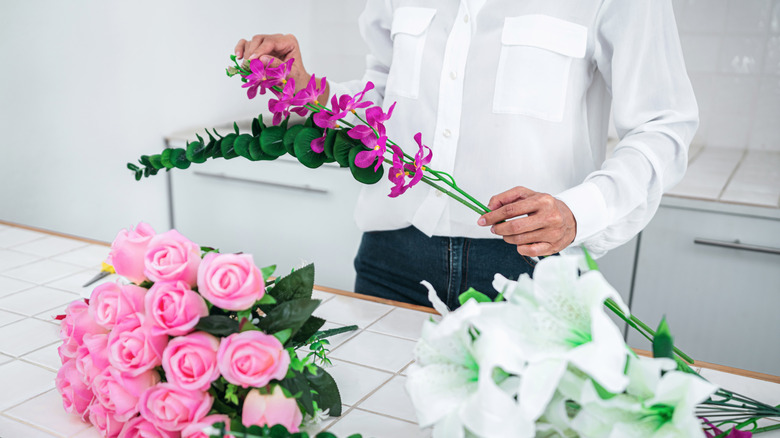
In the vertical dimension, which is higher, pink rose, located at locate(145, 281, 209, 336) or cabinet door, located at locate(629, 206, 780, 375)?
pink rose, located at locate(145, 281, 209, 336)

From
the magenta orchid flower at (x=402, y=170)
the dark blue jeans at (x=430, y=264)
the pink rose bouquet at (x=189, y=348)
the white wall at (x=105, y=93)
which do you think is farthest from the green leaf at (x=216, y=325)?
the white wall at (x=105, y=93)

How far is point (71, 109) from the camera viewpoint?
72.0 inches

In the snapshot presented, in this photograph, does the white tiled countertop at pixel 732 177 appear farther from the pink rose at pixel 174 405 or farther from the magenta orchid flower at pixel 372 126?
the pink rose at pixel 174 405

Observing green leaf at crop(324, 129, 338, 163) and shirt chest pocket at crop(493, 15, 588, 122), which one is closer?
green leaf at crop(324, 129, 338, 163)

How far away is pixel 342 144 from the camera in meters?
0.69

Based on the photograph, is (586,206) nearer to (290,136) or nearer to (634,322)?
(634,322)

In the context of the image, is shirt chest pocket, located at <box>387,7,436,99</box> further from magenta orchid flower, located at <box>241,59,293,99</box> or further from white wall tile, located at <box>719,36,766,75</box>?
white wall tile, located at <box>719,36,766,75</box>

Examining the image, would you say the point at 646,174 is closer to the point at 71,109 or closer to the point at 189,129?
the point at 71,109

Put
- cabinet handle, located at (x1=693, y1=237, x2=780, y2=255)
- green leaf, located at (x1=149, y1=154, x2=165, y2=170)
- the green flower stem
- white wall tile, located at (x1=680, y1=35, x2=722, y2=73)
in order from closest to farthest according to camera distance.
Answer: the green flower stem → green leaf, located at (x1=149, y1=154, x2=165, y2=170) → cabinet handle, located at (x1=693, y1=237, x2=780, y2=255) → white wall tile, located at (x1=680, y1=35, x2=722, y2=73)

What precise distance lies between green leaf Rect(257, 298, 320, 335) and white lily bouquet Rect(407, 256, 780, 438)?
150mm

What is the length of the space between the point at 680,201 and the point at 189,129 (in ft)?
5.33

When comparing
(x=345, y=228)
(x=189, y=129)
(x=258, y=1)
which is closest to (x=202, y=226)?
(x=189, y=129)

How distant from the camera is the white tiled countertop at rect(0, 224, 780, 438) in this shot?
0.65 m

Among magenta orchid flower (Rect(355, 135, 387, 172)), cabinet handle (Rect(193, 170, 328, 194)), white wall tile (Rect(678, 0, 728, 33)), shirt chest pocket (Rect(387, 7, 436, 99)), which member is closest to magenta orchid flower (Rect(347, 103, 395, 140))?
magenta orchid flower (Rect(355, 135, 387, 172))
